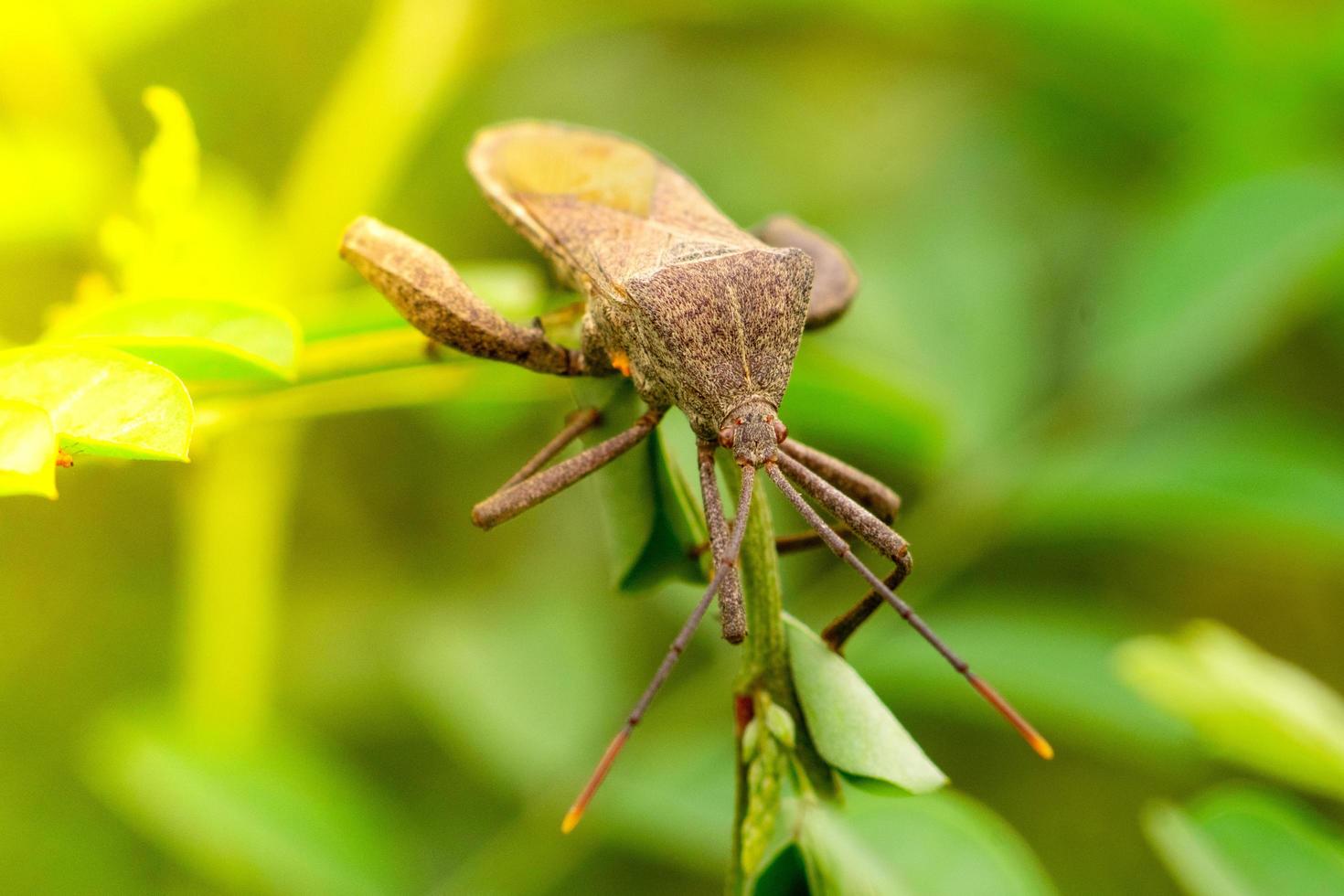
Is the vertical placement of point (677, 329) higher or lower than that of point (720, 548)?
higher

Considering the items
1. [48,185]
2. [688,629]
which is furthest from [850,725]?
[48,185]

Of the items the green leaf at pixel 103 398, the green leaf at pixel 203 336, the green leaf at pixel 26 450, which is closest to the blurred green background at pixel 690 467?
the green leaf at pixel 203 336

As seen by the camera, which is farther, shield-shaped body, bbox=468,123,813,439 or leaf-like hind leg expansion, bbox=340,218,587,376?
leaf-like hind leg expansion, bbox=340,218,587,376

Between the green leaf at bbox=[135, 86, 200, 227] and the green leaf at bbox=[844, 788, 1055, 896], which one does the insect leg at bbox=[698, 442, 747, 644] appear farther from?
the green leaf at bbox=[135, 86, 200, 227]

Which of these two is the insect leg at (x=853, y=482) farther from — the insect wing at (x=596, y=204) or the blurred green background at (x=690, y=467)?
the insect wing at (x=596, y=204)

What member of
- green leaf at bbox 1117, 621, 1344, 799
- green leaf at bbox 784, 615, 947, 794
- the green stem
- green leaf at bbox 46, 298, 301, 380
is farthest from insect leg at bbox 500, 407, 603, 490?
the green stem

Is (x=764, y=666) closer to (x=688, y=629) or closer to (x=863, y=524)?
(x=688, y=629)
